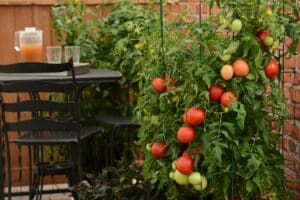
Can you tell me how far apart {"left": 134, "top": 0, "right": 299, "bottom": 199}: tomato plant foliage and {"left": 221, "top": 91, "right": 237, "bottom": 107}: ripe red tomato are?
0.02 meters

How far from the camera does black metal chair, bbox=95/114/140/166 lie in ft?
15.8

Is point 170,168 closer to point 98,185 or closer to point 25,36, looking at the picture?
point 98,185

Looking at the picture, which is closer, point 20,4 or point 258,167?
point 258,167

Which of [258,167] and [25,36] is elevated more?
[25,36]

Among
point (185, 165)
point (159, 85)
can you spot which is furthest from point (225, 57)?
point (185, 165)

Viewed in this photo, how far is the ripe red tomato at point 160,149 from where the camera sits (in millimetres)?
2707

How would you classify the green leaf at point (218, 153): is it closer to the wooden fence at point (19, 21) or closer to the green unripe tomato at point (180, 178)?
the green unripe tomato at point (180, 178)

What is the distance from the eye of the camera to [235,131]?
259 centimetres

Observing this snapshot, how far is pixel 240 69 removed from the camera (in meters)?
2.53

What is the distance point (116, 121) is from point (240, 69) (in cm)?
245

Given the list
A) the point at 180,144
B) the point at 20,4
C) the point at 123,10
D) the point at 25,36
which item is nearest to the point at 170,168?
the point at 180,144

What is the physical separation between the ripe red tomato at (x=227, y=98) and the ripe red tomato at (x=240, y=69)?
0.08m

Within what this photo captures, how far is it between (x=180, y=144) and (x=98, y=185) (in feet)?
2.69

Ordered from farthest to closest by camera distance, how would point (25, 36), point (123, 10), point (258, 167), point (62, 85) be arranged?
point (123, 10) → point (25, 36) → point (62, 85) → point (258, 167)
